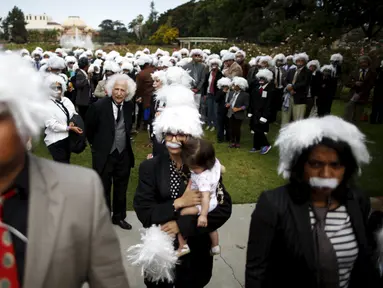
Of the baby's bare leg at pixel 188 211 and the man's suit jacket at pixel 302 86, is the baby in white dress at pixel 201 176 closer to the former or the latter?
the baby's bare leg at pixel 188 211

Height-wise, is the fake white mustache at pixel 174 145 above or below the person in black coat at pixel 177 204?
above

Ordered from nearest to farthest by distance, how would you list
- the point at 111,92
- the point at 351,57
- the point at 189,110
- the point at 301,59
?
the point at 189,110 < the point at 111,92 < the point at 301,59 < the point at 351,57

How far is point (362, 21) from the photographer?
37.5ft

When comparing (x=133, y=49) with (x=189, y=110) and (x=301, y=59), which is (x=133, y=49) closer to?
(x=301, y=59)

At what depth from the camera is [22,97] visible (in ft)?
4.27

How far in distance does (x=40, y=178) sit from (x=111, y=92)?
3.81m

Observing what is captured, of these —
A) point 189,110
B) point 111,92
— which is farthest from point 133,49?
point 189,110

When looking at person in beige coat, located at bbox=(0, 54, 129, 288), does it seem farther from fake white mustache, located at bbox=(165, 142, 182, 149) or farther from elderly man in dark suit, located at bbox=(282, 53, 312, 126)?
elderly man in dark suit, located at bbox=(282, 53, 312, 126)

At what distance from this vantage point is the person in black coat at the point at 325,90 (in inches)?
422

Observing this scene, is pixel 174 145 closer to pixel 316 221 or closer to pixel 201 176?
pixel 201 176

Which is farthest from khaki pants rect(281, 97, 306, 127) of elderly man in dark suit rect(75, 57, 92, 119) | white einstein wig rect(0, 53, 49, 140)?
white einstein wig rect(0, 53, 49, 140)

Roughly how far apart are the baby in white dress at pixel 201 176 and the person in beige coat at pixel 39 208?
1242 millimetres

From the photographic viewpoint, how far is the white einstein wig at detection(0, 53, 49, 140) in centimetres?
128

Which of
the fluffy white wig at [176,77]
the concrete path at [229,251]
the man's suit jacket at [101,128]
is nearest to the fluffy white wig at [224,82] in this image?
the fluffy white wig at [176,77]
